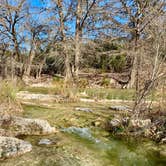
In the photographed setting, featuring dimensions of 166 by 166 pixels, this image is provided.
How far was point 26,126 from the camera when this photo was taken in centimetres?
555

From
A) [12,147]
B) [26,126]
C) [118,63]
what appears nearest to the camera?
[12,147]

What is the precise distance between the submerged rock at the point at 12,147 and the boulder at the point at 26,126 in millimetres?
896

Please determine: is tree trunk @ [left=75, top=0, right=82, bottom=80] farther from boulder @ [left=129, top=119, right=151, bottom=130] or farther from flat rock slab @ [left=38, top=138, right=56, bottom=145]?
flat rock slab @ [left=38, top=138, right=56, bottom=145]

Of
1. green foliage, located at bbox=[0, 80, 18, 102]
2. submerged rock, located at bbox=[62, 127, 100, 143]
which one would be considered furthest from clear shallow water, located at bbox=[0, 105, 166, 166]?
green foliage, located at bbox=[0, 80, 18, 102]

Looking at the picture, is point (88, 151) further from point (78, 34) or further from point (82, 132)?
point (78, 34)

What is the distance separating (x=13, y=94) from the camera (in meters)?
7.62

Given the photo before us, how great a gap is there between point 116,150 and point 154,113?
2.15m

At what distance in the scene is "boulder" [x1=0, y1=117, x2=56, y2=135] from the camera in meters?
5.43

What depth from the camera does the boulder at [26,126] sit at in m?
5.43

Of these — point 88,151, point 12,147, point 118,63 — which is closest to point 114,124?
point 88,151

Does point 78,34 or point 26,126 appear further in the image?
point 78,34

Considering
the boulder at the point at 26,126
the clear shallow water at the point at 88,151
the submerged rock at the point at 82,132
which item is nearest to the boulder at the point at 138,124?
the clear shallow water at the point at 88,151

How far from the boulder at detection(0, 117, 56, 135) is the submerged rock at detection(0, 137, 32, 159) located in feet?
2.94

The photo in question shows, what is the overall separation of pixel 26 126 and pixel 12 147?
128 centimetres
